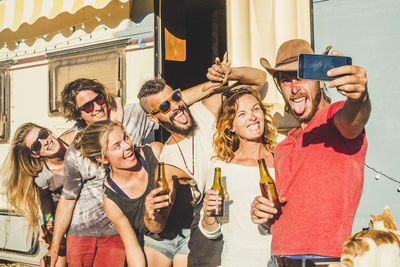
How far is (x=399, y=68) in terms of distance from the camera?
3.55 meters

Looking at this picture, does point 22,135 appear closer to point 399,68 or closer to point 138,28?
point 138,28

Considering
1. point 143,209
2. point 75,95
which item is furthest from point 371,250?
point 75,95

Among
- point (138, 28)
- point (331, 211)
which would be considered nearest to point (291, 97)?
point (331, 211)

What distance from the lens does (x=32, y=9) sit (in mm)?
5340

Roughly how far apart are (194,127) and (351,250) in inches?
84.4

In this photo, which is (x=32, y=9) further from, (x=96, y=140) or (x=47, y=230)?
(x=47, y=230)

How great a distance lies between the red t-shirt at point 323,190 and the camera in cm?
225

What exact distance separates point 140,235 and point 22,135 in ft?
7.94

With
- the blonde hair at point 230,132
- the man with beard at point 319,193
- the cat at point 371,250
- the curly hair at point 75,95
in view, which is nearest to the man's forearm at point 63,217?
the curly hair at point 75,95

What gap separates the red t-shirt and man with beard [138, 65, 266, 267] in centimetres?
130

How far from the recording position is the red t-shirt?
2.25 meters

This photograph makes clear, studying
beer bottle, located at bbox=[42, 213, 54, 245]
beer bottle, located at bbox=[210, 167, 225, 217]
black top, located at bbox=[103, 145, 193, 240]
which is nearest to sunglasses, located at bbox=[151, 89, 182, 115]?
black top, located at bbox=[103, 145, 193, 240]

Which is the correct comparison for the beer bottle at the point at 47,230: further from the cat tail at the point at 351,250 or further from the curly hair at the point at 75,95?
the cat tail at the point at 351,250

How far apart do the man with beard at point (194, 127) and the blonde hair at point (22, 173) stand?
210 cm
